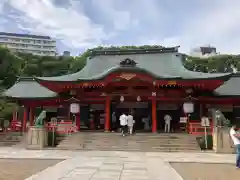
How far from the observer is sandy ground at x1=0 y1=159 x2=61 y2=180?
8.11m

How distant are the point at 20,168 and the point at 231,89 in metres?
18.0

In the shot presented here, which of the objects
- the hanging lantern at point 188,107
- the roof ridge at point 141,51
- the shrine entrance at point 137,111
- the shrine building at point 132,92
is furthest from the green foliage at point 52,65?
the hanging lantern at point 188,107

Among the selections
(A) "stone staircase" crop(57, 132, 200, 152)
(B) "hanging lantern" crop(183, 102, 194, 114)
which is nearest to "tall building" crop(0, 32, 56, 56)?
(B) "hanging lantern" crop(183, 102, 194, 114)

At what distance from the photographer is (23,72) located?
45281mm

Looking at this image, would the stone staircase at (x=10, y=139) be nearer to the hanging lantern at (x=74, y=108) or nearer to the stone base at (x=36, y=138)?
the stone base at (x=36, y=138)

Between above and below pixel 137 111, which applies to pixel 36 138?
below

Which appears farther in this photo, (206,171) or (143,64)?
(143,64)

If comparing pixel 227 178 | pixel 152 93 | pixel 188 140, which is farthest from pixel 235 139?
pixel 152 93

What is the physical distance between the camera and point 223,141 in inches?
569

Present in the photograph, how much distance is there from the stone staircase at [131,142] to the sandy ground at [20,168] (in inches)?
194

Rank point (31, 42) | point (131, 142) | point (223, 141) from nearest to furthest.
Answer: point (223, 141)
point (131, 142)
point (31, 42)

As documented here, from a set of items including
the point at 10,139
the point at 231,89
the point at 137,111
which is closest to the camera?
the point at 10,139

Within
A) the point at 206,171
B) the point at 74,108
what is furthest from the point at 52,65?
the point at 206,171

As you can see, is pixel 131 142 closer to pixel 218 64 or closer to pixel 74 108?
pixel 74 108
